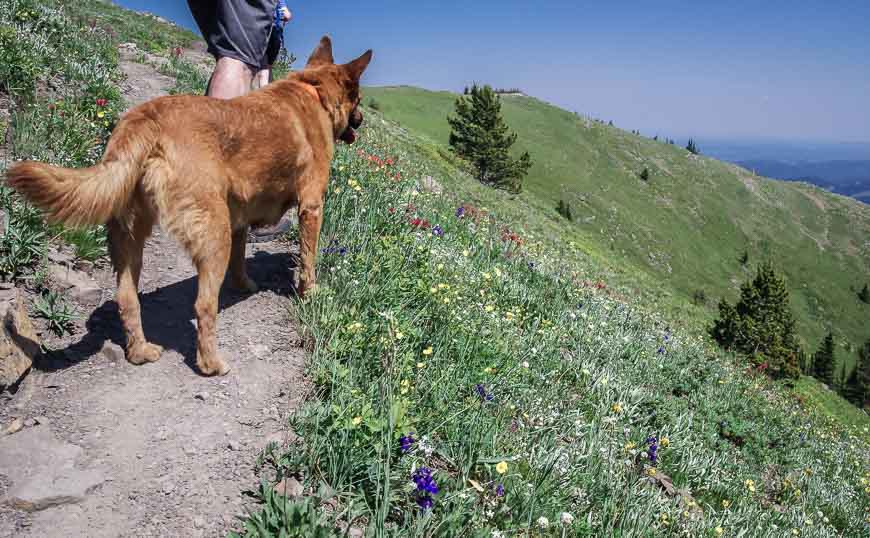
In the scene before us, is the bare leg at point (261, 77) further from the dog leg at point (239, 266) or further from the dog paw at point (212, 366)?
the dog paw at point (212, 366)

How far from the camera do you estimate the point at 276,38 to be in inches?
220

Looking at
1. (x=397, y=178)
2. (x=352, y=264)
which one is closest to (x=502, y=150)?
(x=397, y=178)

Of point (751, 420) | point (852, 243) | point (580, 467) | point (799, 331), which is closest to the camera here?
point (580, 467)

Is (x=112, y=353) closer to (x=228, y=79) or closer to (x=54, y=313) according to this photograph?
(x=54, y=313)

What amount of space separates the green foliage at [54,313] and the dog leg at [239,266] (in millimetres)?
1225

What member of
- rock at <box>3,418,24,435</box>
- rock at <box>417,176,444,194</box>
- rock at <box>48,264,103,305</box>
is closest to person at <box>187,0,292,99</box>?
rock at <box>48,264,103,305</box>

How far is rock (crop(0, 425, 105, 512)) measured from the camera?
2400 millimetres

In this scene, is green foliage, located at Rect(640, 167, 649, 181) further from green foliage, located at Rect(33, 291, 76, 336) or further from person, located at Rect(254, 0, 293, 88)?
green foliage, located at Rect(33, 291, 76, 336)

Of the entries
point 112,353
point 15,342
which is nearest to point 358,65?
point 112,353

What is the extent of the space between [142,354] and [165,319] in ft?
2.15

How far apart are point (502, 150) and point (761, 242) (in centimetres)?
8941

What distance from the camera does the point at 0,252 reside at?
3732 mm

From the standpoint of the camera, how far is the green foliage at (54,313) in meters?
3.59

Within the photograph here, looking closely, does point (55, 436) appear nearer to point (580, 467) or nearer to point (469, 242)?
point (580, 467)
